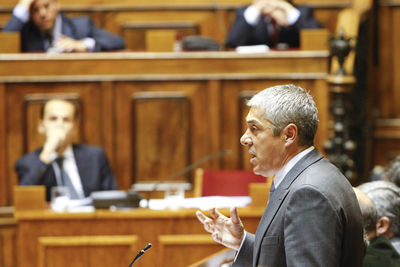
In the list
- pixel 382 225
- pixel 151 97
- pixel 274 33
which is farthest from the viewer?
pixel 274 33

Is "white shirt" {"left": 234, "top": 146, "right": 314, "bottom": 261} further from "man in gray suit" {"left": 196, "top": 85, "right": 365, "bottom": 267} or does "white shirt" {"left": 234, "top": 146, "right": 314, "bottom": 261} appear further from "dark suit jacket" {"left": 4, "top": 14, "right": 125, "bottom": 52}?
"dark suit jacket" {"left": 4, "top": 14, "right": 125, "bottom": 52}

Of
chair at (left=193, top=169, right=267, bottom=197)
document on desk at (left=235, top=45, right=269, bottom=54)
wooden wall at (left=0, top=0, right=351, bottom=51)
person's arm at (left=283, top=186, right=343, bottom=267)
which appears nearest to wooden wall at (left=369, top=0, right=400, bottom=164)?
wooden wall at (left=0, top=0, right=351, bottom=51)

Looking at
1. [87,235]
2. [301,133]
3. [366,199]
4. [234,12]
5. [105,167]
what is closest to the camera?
[301,133]

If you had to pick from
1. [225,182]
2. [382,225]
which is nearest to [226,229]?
[382,225]

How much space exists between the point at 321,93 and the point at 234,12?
1558 millimetres

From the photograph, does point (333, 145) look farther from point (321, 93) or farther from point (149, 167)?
point (149, 167)

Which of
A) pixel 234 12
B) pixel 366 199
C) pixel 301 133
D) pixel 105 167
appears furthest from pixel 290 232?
pixel 234 12

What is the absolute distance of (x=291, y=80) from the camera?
4.79 m

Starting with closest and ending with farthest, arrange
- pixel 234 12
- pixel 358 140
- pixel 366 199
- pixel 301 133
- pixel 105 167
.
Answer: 1. pixel 301 133
2. pixel 366 199
3. pixel 105 167
4. pixel 358 140
5. pixel 234 12

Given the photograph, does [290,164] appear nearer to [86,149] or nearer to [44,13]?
[86,149]

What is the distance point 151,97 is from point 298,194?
10.2 feet

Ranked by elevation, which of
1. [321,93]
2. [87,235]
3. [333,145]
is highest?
[321,93]

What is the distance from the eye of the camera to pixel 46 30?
17.3ft

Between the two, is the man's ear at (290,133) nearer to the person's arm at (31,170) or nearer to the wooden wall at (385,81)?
the person's arm at (31,170)
